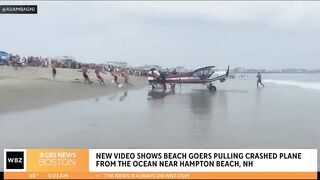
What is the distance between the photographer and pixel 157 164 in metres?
2.43

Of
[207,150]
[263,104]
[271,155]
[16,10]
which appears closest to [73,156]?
[207,150]

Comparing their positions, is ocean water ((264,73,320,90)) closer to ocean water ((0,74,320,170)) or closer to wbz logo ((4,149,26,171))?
ocean water ((0,74,320,170))

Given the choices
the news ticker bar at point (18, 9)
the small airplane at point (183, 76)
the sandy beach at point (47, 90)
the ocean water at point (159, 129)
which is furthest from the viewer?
the sandy beach at point (47, 90)

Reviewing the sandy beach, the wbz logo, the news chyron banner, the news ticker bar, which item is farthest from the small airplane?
the wbz logo

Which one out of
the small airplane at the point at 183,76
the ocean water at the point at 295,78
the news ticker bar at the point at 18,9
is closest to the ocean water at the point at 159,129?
the ocean water at the point at 295,78

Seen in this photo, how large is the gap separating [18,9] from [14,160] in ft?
3.10

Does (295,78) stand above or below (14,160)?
above

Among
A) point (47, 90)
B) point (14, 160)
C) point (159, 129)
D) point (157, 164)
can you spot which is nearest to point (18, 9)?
point (14, 160)

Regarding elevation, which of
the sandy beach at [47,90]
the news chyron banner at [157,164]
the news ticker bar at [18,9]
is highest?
the news ticker bar at [18,9]

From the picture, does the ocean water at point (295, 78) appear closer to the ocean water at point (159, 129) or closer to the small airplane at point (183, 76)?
the ocean water at point (159, 129)

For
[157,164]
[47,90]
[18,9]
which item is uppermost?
[18,9]

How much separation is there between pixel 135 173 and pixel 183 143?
0.79 meters

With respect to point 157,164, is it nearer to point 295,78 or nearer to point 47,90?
point 295,78

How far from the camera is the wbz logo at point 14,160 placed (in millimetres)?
2418
